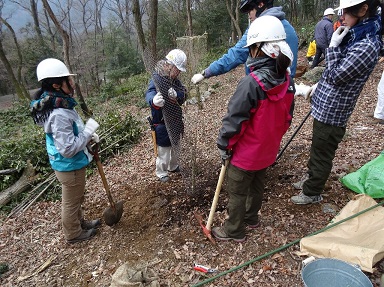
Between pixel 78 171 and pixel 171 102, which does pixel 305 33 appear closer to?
pixel 171 102

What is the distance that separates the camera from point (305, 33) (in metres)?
14.8

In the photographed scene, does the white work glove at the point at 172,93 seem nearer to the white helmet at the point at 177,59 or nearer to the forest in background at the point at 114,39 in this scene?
the white helmet at the point at 177,59

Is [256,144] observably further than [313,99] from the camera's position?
No

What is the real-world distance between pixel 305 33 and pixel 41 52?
21081 mm

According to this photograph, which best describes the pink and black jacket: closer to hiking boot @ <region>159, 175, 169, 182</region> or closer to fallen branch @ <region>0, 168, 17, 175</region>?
hiking boot @ <region>159, 175, 169, 182</region>

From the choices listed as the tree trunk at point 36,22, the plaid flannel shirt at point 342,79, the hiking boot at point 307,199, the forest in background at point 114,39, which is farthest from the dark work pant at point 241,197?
the tree trunk at point 36,22

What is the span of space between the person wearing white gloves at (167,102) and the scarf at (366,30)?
1774 millimetres

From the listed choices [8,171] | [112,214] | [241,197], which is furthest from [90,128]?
[8,171]

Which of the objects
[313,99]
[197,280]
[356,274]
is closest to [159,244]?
[197,280]

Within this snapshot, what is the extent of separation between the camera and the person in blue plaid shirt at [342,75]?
2.29m

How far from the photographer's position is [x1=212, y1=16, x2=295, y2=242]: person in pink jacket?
2051 mm

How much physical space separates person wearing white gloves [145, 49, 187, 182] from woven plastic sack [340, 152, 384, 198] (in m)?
2.25

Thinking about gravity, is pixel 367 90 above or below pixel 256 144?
below

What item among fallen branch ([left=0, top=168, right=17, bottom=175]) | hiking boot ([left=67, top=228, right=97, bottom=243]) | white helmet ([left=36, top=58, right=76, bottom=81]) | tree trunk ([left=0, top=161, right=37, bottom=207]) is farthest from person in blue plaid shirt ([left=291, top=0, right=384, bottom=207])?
fallen branch ([left=0, top=168, right=17, bottom=175])
